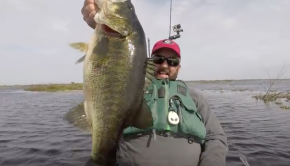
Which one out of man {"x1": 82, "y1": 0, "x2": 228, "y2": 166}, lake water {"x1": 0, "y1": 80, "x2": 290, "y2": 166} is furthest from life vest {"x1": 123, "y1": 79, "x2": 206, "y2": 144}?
lake water {"x1": 0, "y1": 80, "x2": 290, "y2": 166}

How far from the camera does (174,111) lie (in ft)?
13.2

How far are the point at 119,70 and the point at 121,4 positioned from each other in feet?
2.24

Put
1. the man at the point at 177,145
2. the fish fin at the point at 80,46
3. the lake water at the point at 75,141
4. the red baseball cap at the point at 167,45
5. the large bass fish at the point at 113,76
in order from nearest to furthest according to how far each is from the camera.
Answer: the large bass fish at the point at 113,76 < the fish fin at the point at 80,46 < the man at the point at 177,145 < the red baseball cap at the point at 167,45 < the lake water at the point at 75,141

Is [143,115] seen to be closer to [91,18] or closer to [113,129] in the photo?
[113,129]

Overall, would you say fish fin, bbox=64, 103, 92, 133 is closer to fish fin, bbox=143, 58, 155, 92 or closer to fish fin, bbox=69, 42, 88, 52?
fish fin, bbox=69, 42, 88, 52

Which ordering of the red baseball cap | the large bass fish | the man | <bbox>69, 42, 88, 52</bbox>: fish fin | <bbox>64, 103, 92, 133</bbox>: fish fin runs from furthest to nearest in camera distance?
the red baseball cap → the man → <bbox>64, 103, 92, 133</bbox>: fish fin → <bbox>69, 42, 88, 52</bbox>: fish fin → the large bass fish

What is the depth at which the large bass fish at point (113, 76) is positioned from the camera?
8.68ft

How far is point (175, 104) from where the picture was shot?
13.6 ft

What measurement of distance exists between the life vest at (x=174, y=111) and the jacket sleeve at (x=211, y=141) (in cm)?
14

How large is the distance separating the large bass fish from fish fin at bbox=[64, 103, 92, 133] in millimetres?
33

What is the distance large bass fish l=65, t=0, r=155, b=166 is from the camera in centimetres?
265

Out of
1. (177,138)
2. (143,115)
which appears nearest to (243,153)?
(177,138)

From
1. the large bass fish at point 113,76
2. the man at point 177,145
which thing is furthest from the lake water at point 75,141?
the large bass fish at point 113,76

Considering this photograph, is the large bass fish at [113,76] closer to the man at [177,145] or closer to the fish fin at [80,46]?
the fish fin at [80,46]
